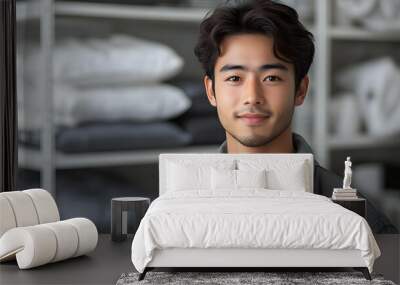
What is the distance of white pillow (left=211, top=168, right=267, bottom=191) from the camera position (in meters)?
4.81

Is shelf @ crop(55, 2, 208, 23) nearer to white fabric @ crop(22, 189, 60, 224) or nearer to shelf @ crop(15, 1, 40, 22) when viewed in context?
shelf @ crop(15, 1, 40, 22)

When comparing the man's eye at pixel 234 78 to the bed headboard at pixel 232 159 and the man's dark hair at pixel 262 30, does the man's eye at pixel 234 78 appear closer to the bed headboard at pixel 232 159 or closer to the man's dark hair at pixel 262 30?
the man's dark hair at pixel 262 30

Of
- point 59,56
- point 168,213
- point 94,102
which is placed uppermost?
point 59,56

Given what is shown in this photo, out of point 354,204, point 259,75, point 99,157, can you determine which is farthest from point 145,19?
point 354,204

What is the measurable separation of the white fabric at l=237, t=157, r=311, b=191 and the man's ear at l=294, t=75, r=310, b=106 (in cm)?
55

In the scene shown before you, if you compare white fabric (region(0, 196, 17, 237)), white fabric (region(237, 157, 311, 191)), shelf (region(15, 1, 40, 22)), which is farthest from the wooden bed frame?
shelf (region(15, 1, 40, 22))

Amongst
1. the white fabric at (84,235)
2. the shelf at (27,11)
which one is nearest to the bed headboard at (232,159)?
the white fabric at (84,235)

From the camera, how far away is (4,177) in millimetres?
5363

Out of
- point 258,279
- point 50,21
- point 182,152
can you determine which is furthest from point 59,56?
point 258,279

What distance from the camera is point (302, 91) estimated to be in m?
5.48

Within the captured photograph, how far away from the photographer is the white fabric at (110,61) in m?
5.36

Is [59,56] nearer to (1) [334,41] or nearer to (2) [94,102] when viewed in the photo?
(2) [94,102]

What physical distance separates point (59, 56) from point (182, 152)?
1.13 meters

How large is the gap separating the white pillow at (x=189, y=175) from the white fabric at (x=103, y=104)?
569mm
